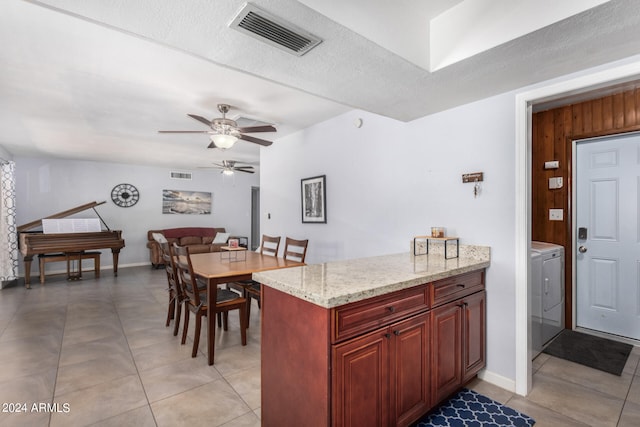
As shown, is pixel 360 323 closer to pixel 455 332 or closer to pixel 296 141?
pixel 455 332

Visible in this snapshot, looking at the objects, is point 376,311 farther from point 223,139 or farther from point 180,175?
point 180,175

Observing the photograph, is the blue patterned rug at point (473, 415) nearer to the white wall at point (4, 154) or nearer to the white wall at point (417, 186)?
the white wall at point (417, 186)

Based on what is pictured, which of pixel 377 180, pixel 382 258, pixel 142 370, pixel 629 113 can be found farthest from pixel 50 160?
pixel 629 113

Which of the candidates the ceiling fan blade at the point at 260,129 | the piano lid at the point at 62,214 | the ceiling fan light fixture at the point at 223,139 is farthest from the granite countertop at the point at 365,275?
the piano lid at the point at 62,214

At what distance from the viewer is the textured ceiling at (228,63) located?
1413mm

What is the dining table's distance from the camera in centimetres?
255

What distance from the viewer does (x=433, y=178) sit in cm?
266

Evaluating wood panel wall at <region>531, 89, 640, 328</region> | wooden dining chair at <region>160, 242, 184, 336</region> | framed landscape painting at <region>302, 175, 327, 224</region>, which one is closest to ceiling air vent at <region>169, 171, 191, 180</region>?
framed landscape painting at <region>302, 175, 327, 224</region>

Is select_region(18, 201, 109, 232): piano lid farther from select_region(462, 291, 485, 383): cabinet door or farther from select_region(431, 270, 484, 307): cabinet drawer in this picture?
select_region(462, 291, 485, 383): cabinet door

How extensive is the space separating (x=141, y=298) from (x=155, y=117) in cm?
266

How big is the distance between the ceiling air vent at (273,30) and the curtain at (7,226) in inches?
232

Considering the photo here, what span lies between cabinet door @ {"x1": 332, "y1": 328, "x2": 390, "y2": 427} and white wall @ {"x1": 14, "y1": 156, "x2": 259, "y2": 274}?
7463 mm

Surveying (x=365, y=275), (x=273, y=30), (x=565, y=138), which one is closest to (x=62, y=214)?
(x=273, y=30)

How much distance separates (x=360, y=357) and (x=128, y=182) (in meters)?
7.63
